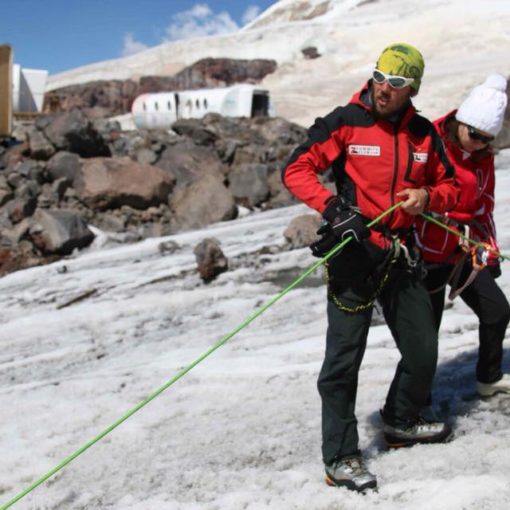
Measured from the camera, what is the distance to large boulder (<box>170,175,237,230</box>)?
39.5ft

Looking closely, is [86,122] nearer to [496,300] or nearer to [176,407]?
[176,407]

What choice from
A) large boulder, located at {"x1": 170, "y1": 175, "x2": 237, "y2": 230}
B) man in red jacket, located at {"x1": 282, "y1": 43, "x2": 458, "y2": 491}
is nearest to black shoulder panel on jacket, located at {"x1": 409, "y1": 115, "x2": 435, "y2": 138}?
man in red jacket, located at {"x1": 282, "y1": 43, "x2": 458, "y2": 491}

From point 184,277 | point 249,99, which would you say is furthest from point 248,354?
point 249,99

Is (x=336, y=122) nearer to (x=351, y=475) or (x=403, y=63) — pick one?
(x=403, y=63)

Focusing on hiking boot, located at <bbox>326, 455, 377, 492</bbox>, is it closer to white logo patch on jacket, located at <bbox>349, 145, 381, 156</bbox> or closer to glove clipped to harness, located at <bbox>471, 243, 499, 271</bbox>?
glove clipped to harness, located at <bbox>471, 243, 499, 271</bbox>

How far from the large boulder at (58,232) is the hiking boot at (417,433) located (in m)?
7.95

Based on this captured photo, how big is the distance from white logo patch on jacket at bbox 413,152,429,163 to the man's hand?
131 mm

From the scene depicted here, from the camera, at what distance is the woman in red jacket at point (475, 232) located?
2.96m

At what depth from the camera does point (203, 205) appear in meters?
12.3

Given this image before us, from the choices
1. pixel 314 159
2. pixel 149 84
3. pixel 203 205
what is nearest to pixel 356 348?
pixel 314 159

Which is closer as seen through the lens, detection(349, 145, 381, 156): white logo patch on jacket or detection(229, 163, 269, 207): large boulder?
detection(349, 145, 381, 156): white logo patch on jacket

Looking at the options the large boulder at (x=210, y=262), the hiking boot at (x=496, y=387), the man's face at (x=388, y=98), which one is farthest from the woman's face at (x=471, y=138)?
the large boulder at (x=210, y=262)

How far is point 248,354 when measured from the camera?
16.4ft

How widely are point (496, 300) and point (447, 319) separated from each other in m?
1.87
